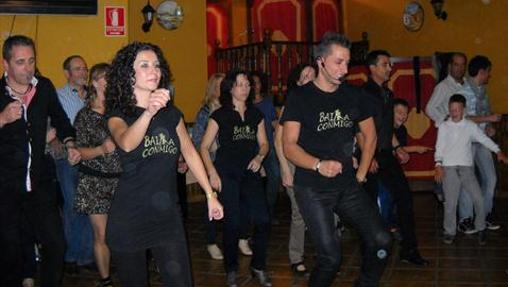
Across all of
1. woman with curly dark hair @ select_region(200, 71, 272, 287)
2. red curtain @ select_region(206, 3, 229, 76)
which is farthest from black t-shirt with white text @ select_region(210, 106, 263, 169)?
red curtain @ select_region(206, 3, 229, 76)

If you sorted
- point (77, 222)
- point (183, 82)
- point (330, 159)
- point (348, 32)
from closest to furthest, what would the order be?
1. point (330, 159)
2. point (77, 222)
3. point (183, 82)
4. point (348, 32)

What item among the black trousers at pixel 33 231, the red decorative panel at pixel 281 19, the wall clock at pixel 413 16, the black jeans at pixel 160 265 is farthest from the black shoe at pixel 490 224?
the red decorative panel at pixel 281 19

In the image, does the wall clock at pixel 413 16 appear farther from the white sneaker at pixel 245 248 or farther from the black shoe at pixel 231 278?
the black shoe at pixel 231 278

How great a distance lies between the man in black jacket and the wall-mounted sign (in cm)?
435

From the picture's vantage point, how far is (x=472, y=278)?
19.1 ft

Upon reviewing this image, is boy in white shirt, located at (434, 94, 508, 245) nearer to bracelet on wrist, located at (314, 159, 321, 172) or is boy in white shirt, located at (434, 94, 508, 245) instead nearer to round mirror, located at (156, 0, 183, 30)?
bracelet on wrist, located at (314, 159, 321, 172)

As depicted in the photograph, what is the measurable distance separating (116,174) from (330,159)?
1847 millimetres

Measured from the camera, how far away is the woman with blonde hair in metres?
5.27

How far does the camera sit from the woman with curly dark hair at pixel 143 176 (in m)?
3.43

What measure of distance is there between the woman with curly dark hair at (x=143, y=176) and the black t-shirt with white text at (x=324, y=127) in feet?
3.45

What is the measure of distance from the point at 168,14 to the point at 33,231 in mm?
7881

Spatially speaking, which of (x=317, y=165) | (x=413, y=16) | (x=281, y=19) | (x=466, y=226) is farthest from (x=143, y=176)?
(x=281, y=19)

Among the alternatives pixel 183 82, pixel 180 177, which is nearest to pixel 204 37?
Answer: pixel 183 82

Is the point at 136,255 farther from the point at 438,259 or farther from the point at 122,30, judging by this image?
the point at 122,30
